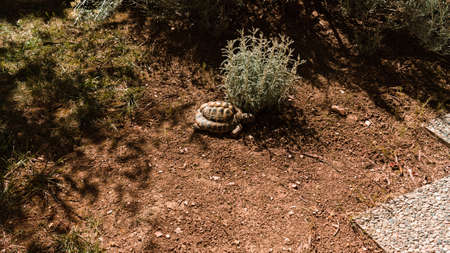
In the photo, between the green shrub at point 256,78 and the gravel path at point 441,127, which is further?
the gravel path at point 441,127

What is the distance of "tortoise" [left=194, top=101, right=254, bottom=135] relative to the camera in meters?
3.75

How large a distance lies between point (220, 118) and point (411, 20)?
3289 millimetres

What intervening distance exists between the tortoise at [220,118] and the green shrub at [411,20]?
2.25 metres

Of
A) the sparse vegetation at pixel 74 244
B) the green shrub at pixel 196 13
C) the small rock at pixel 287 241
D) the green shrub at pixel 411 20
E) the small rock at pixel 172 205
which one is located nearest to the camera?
the sparse vegetation at pixel 74 244

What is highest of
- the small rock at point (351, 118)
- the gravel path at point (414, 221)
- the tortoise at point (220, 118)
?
the small rock at point (351, 118)

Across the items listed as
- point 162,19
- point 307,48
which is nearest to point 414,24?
point 307,48

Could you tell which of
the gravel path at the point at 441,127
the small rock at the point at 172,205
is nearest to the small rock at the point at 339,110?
the gravel path at the point at 441,127

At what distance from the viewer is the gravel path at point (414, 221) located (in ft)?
9.59

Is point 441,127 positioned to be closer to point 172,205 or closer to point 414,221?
point 414,221

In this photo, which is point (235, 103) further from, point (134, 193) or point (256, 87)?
point (134, 193)

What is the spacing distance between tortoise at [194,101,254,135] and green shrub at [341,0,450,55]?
225cm

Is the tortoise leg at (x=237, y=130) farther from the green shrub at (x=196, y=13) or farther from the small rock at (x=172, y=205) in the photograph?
the green shrub at (x=196, y=13)

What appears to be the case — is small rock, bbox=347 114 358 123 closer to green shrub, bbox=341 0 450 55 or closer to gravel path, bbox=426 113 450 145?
gravel path, bbox=426 113 450 145

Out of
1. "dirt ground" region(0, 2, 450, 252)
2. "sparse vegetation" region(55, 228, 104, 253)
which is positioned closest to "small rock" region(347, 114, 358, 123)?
"dirt ground" region(0, 2, 450, 252)
